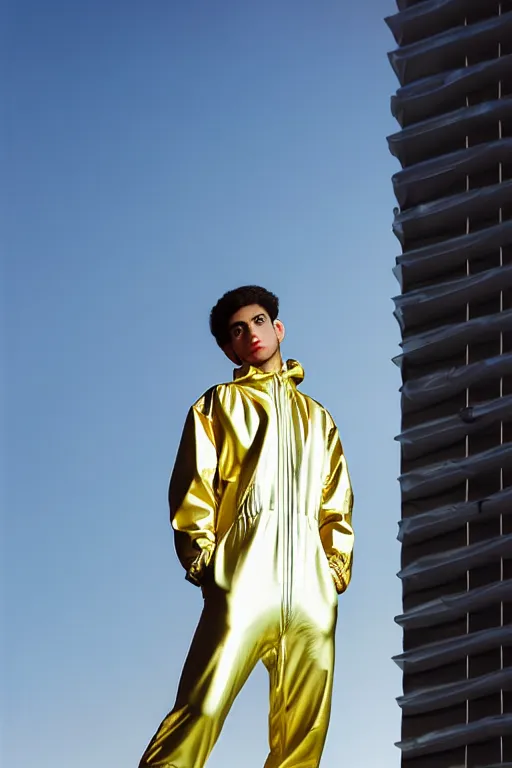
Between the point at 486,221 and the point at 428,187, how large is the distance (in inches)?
4.2

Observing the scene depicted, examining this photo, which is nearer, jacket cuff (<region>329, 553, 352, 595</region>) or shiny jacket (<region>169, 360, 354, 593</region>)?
shiny jacket (<region>169, 360, 354, 593</region>)

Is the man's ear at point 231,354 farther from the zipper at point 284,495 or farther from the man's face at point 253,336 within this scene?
the zipper at point 284,495

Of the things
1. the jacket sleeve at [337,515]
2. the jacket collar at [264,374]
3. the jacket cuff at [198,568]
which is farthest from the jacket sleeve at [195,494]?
the jacket sleeve at [337,515]

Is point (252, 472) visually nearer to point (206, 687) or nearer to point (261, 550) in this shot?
point (261, 550)

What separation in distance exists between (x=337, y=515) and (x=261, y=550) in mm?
268

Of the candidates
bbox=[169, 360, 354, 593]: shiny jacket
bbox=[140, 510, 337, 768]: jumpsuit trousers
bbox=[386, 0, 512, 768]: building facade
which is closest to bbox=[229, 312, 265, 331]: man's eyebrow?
bbox=[169, 360, 354, 593]: shiny jacket

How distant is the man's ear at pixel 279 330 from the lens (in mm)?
2678

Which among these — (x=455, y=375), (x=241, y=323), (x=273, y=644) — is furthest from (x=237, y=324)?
(x=455, y=375)

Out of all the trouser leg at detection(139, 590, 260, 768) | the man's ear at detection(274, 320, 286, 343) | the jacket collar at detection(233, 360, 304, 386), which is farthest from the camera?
the man's ear at detection(274, 320, 286, 343)

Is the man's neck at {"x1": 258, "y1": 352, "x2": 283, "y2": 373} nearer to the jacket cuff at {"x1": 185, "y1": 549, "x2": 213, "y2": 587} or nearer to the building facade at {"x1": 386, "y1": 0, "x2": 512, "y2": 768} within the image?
the jacket cuff at {"x1": 185, "y1": 549, "x2": 213, "y2": 587}

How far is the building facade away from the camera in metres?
1.42

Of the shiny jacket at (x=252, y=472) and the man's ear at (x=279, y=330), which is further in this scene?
the man's ear at (x=279, y=330)

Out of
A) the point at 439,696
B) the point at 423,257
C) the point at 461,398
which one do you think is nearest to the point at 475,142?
the point at 423,257

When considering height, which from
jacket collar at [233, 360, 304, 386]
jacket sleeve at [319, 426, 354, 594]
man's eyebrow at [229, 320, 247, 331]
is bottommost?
jacket sleeve at [319, 426, 354, 594]
